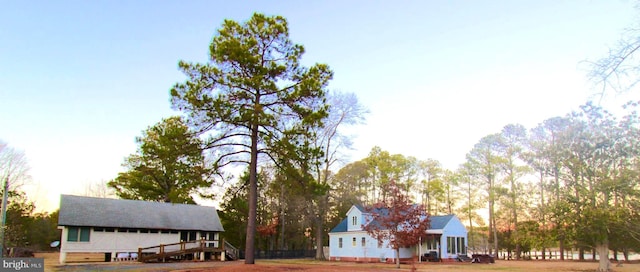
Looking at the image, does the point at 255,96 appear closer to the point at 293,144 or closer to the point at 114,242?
the point at 293,144

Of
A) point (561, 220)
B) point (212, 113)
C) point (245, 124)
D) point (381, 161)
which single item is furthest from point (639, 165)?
point (381, 161)

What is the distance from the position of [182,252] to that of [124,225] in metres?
5.17

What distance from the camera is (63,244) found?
3122cm

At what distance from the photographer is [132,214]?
3556 centimetres

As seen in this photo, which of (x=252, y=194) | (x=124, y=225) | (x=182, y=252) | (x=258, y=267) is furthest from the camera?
(x=124, y=225)

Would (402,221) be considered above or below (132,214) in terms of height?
below

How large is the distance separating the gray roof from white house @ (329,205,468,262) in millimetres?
11889

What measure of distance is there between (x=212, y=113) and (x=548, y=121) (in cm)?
3160

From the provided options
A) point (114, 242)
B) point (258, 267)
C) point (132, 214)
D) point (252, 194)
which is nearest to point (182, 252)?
point (114, 242)

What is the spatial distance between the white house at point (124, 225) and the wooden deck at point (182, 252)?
0.72m

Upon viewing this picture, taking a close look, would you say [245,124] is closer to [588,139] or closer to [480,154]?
[588,139]

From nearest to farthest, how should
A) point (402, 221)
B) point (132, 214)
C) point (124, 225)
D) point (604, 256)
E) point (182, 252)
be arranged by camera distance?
point (604, 256), point (402, 221), point (182, 252), point (124, 225), point (132, 214)

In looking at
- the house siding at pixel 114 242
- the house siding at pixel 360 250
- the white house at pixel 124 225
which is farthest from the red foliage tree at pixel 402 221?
the house siding at pixel 114 242

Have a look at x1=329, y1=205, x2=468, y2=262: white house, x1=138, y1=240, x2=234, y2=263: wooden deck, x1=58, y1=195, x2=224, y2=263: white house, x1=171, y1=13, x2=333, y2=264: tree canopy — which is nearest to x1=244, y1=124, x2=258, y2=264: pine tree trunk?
x1=171, y1=13, x2=333, y2=264: tree canopy
